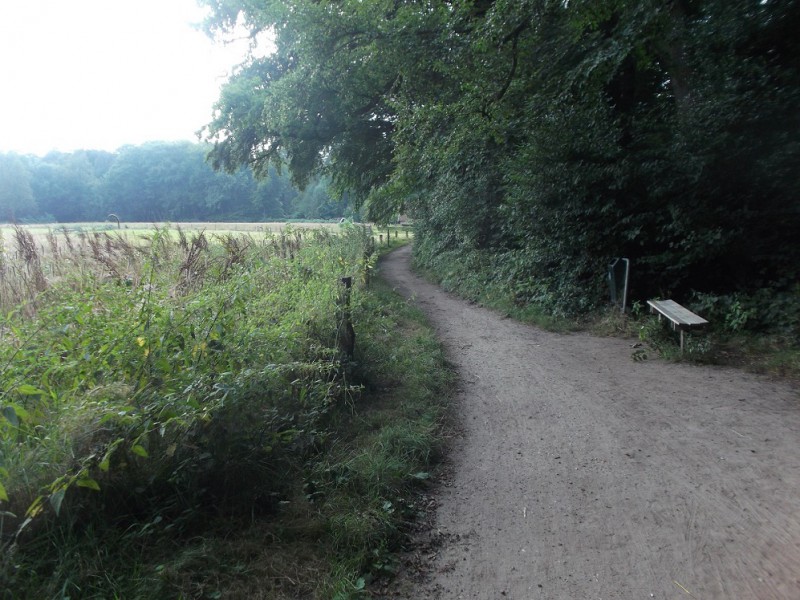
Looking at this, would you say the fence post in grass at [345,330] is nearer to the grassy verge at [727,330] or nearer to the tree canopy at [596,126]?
the grassy verge at [727,330]

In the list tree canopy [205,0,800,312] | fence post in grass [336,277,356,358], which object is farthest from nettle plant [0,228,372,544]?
tree canopy [205,0,800,312]

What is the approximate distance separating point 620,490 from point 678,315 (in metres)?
3.86

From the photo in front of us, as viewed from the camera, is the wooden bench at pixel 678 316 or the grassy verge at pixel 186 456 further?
the wooden bench at pixel 678 316

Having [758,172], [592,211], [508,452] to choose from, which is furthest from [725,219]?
[508,452]

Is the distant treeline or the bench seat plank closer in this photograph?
the bench seat plank

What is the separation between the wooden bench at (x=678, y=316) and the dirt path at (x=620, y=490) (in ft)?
1.80

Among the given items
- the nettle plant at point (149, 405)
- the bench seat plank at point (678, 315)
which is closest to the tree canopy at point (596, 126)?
the bench seat plank at point (678, 315)

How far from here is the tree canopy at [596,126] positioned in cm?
711

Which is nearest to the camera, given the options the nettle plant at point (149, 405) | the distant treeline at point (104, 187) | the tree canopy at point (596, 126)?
the nettle plant at point (149, 405)

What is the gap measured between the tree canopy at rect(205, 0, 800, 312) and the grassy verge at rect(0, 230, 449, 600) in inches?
235

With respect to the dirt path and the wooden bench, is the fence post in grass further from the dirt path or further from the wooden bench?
the wooden bench

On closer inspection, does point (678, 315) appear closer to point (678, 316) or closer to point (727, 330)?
point (678, 316)

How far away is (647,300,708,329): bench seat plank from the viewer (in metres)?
6.23

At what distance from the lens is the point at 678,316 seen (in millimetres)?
6578
